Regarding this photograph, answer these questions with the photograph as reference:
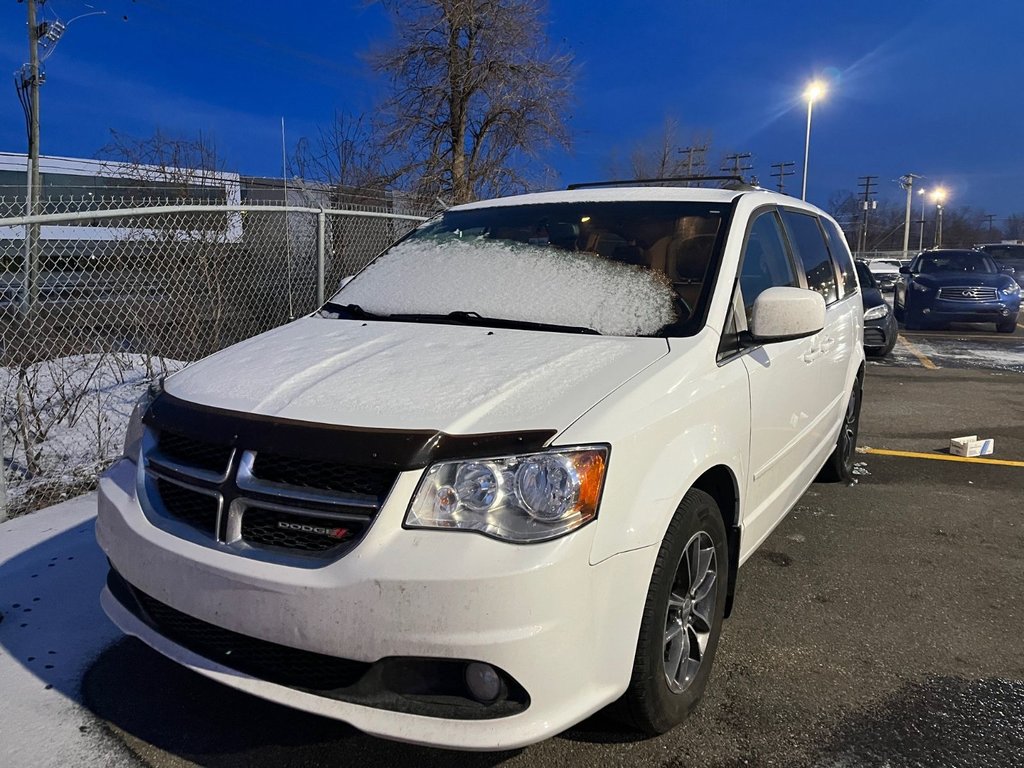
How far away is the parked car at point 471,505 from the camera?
6.45 ft

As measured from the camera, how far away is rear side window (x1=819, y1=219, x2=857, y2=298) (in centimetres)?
497

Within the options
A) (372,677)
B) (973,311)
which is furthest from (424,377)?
(973,311)

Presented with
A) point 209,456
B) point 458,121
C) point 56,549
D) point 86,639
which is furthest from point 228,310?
point 458,121

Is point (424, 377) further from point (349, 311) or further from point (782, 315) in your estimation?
point (782, 315)

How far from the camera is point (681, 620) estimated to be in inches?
99.3

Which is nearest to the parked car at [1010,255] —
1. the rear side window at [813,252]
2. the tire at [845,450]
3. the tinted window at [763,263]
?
the tire at [845,450]

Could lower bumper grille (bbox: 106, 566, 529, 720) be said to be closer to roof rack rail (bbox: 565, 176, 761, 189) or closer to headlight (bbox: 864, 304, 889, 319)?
roof rack rail (bbox: 565, 176, 761, 189)

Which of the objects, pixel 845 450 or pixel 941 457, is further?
pixel 941 457

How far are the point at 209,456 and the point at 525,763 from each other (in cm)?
132

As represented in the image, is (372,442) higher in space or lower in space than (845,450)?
higher

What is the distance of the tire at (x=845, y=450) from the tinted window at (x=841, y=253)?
655mm

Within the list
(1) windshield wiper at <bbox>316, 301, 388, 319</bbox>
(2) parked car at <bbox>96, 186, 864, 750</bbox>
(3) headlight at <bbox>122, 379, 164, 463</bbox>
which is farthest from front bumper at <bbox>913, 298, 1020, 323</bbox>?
(3) headlight at <bbox>122, 379, 164, 463</bbox>

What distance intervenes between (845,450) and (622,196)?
2.57 m

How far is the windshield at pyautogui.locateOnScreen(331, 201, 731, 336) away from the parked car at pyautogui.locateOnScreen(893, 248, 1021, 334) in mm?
13811
